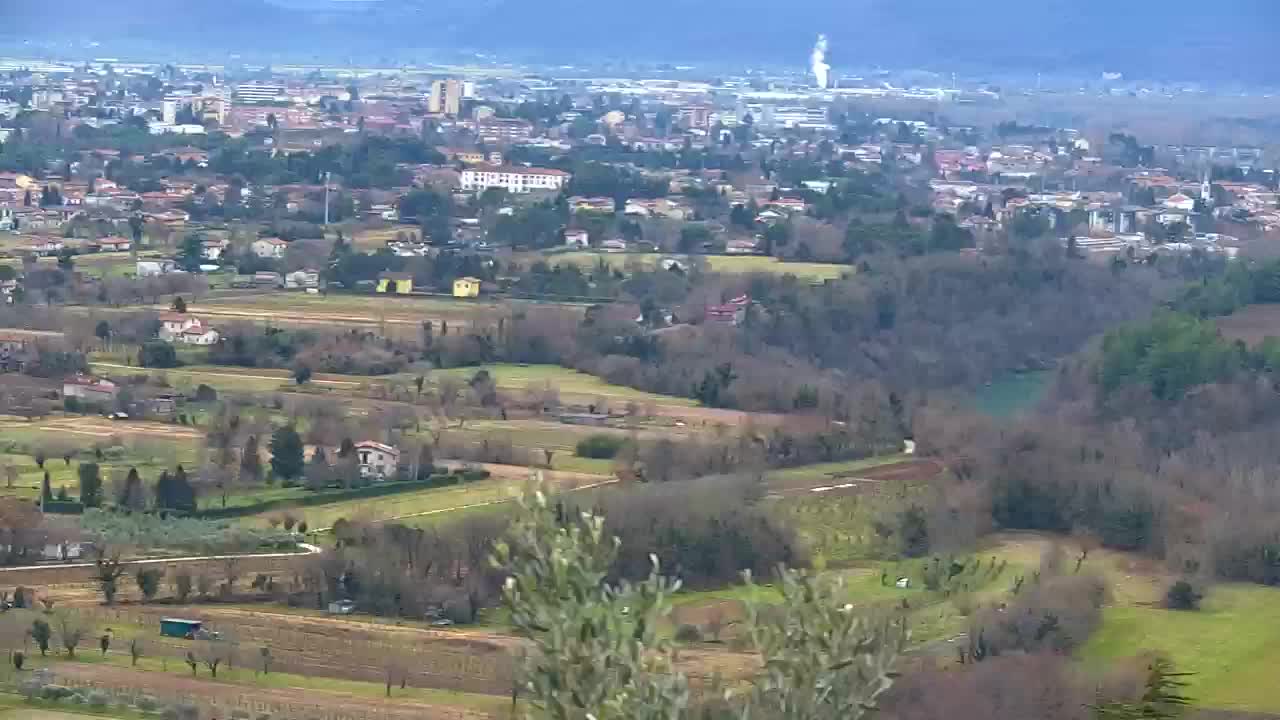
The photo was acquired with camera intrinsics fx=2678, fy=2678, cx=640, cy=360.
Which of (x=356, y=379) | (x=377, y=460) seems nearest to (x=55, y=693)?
(x=377, y=460)

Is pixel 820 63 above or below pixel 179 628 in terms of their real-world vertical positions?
above

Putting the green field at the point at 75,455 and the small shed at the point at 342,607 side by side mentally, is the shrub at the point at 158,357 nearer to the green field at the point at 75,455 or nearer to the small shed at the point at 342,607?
the green field at the point at 75,455

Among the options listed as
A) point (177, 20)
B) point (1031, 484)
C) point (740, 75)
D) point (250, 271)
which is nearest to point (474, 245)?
point (250, 271)

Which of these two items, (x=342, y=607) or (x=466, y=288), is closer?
(x=342, y=607)

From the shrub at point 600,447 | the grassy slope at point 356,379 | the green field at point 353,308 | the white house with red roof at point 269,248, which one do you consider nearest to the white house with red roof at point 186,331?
the grassy slope at point 356,379

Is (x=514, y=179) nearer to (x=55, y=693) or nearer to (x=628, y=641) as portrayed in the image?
(x=55, y=693)

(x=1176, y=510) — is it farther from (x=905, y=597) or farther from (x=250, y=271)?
(x=250, y=271)

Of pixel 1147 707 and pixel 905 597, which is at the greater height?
pixel 1147 707

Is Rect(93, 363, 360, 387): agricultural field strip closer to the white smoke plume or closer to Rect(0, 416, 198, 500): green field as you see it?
Rect(0, 416, 198, 500): green field
